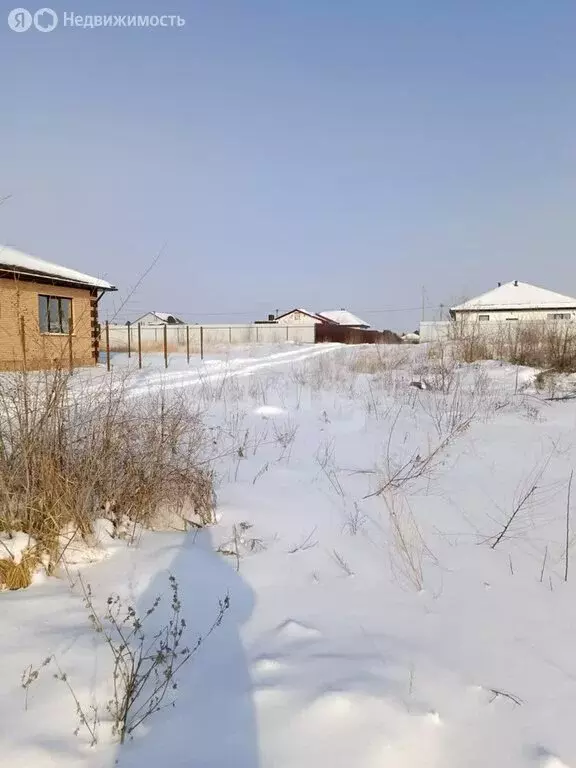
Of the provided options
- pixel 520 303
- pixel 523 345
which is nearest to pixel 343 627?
pixel 523 345

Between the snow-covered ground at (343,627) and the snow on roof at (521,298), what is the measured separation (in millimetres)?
32842

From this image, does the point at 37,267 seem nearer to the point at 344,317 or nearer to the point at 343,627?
the point at 343,627

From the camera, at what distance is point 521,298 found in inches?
1330

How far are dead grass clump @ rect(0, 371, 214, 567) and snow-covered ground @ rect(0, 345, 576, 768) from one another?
0.20 meters

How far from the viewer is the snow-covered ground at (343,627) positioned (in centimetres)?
126

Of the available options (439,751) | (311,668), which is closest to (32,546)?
(311,668)

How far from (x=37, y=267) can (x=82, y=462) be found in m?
13.0

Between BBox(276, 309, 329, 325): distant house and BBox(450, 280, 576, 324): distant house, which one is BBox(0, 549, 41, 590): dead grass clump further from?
BBox(276, 309, 329, 325): distant house

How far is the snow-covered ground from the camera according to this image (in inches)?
49.8

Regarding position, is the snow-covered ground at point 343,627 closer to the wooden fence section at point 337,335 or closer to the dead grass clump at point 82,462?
the dead grass clump at point 82,462

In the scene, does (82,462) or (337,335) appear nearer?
(82,462)

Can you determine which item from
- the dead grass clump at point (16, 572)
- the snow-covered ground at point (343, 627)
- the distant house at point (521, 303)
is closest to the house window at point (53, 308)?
the snow-covered ground at point (343, 627)

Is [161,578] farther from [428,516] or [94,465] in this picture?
[428,516]

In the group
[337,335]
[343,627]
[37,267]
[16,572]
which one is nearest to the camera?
[343,627]
